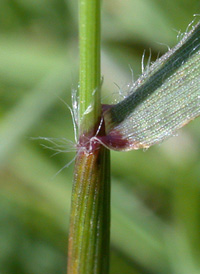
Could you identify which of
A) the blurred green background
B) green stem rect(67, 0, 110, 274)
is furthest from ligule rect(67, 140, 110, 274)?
the blurred green background

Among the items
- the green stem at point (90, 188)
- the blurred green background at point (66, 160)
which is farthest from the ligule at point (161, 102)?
the blurred green background at point (66, 160)

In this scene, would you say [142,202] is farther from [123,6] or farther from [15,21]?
[15,21]

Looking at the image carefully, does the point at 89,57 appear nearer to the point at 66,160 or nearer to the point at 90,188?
the point at 90,188

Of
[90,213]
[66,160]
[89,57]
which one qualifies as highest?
[66,160]

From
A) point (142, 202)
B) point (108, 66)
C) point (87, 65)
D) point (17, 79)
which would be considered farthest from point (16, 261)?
point (87, 65)

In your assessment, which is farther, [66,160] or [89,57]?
[66,160]

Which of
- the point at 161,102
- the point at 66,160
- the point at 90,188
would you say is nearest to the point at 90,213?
the point at 90,188

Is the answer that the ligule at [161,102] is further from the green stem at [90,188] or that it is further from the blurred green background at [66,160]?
the blurred green background at [66,160]
